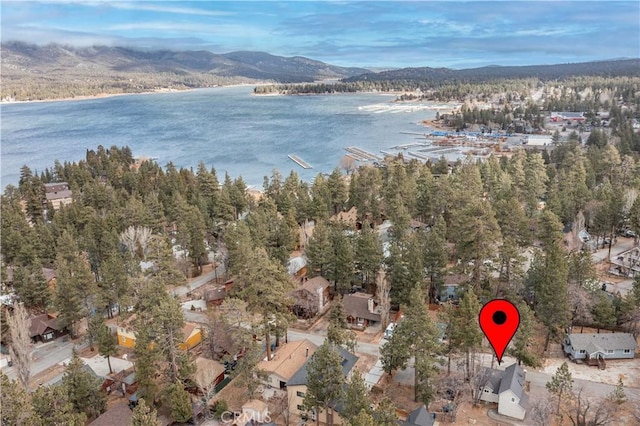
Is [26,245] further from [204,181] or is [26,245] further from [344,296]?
[344,296]

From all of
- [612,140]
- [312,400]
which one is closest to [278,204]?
[312,400]

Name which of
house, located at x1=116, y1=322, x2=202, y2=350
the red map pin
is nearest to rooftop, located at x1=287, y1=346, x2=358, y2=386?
the red map pin

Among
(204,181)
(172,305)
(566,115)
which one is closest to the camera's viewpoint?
(172,305)

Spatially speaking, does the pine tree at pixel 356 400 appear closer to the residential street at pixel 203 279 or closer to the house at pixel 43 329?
the residential street at pixel 203 279

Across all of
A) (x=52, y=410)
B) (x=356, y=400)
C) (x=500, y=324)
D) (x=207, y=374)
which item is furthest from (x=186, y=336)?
(x=500, y=324)

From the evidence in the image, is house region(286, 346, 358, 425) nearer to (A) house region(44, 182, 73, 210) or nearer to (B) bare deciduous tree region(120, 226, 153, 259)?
(B) bare deciduous tree region(120, 226, 153, 259)

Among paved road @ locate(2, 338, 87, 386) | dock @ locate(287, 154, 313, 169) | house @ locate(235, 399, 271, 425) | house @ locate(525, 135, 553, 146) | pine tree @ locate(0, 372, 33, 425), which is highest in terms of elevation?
house @ locate(525, 135, 553, 146)

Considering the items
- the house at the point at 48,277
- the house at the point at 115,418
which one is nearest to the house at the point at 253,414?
the house at the point at 115,418
